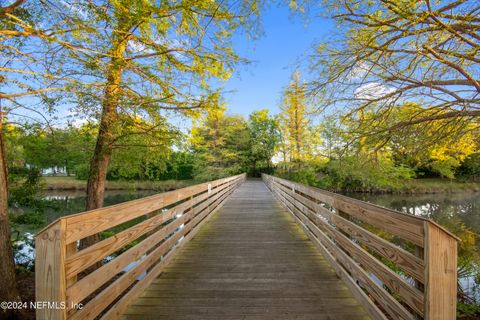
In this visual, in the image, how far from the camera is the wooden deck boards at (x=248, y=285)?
2320mm

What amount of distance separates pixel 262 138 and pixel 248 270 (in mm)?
29390

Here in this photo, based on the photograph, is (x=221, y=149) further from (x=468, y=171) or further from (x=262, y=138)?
(x=468, y=171)

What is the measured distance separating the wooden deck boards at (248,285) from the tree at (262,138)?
2738 centimetres

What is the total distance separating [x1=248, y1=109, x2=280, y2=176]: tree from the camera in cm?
3188

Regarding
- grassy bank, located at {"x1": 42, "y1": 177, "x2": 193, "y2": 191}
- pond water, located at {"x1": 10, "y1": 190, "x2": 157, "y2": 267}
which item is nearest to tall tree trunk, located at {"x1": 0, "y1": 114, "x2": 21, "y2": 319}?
pond water, located at {"x1": 10, "y1": 190, "x2": 157, "y2": 267}

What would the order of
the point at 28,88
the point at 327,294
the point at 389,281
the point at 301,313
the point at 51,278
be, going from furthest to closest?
the point at 28,88 → the point at 327,294 → the point at 301,313 → the point at 389,281 → the point at 51,278

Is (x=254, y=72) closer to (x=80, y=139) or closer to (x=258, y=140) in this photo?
(x=80, y=139)

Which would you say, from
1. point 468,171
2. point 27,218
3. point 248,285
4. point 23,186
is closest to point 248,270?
point 248,285

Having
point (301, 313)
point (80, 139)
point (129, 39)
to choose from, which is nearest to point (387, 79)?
point (301, 313)

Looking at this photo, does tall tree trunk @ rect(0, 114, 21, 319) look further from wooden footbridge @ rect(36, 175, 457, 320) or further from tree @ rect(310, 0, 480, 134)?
tree @ rect(310, 0, 480, 134)

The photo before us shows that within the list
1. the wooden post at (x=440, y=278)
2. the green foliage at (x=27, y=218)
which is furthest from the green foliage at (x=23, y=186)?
the wooden post at (x=440, y=278)

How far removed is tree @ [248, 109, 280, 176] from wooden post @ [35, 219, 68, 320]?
30.0 meters

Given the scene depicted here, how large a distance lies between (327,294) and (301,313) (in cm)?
49

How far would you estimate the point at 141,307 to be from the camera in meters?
2.40
